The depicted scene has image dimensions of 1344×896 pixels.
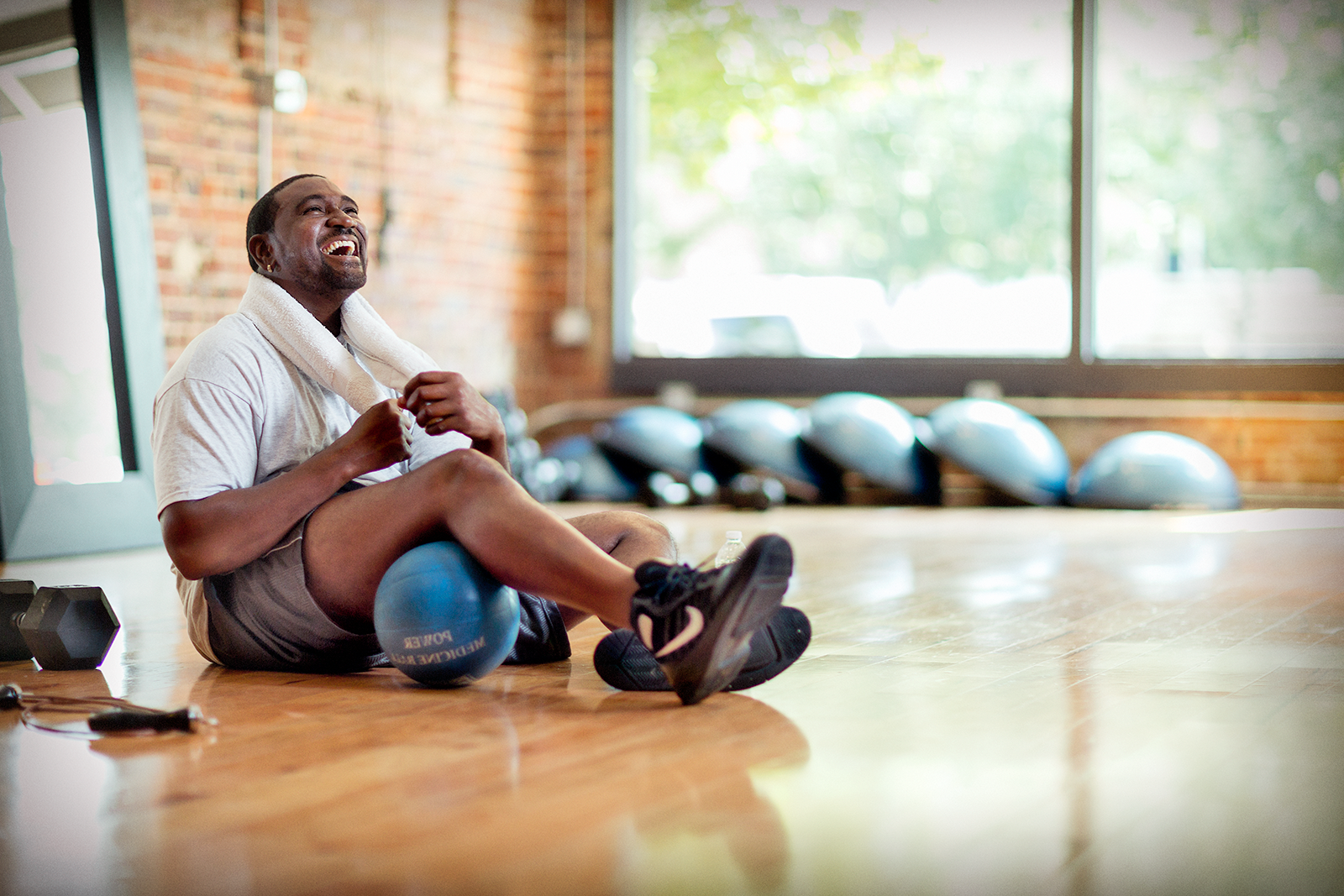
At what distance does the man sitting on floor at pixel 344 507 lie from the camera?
206 cm

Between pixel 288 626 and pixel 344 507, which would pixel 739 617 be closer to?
pixel 344 507

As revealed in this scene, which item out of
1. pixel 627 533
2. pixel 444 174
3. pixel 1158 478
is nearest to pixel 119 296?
pixel 444 174

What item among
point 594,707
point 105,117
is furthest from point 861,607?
point 105,117

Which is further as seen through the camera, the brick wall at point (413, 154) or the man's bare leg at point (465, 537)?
the brick wall at point (413, 154)

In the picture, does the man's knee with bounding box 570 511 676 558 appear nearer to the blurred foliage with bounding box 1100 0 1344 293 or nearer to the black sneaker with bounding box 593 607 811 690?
the black sneaker with bounding box 593 607 811 690

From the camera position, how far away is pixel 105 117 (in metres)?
4.75

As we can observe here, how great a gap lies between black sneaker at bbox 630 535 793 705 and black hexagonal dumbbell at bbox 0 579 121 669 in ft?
3.80

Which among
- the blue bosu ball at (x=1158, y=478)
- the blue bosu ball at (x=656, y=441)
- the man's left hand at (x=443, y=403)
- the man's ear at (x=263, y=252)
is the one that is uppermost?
the man's ear at (x=263, y=252)

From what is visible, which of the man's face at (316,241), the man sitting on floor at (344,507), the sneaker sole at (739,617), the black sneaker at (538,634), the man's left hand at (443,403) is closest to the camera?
the sneaker sole at (739,617)

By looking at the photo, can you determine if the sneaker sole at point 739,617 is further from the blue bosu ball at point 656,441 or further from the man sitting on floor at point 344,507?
the blue bosu ball at point 656,441

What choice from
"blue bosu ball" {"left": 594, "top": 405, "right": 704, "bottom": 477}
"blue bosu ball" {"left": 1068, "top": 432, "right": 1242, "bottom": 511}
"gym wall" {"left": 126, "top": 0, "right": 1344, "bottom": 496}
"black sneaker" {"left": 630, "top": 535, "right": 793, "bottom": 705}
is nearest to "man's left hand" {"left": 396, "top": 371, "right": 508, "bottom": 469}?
"black sneaker" {"left": 630, "top": 535, "right": 793, "bottom": 705}

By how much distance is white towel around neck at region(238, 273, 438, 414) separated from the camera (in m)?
2.33

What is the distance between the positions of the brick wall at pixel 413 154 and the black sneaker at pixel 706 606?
12.1 ft

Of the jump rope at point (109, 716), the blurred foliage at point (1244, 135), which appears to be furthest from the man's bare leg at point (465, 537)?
the blurred foliage at point (1244, 135)
